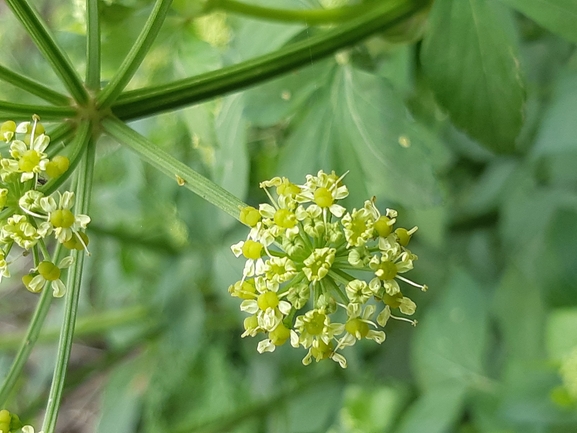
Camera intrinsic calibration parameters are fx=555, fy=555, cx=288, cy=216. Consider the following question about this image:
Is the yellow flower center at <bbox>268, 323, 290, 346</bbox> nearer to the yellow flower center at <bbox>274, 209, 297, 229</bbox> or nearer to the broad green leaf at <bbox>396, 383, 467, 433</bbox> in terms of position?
the yellow flower center at <bbox>274, 209, 297, 229</bbox>

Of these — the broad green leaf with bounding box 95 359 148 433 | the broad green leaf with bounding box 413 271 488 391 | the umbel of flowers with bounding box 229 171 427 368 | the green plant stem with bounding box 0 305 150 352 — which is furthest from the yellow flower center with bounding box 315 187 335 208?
the broad green leaf with bounding box 95 359 148 433

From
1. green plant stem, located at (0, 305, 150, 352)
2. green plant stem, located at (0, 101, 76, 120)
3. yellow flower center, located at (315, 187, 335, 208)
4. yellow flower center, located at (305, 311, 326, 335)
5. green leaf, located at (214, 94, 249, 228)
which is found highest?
green plant stem, located at (0, 305, 150, 352)

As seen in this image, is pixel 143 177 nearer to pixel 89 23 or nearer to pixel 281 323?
pixel 89 23

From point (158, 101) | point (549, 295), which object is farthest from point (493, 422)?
point (158, 101)

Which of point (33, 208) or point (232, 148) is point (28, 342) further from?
point (232, 148)

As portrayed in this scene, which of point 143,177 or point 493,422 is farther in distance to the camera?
point 143,177

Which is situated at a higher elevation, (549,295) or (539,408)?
(549,295)
